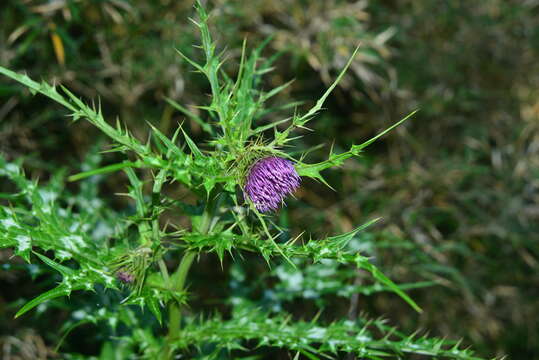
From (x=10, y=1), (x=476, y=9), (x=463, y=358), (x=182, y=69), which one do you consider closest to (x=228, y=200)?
(x=463, y=358)

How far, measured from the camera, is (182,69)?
2965 millimetres

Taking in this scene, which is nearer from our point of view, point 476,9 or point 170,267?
point 170,267

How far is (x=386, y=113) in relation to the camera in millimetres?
3330

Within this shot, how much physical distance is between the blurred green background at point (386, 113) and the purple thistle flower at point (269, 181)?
4.75 feet

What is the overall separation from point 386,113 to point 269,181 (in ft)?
6.89

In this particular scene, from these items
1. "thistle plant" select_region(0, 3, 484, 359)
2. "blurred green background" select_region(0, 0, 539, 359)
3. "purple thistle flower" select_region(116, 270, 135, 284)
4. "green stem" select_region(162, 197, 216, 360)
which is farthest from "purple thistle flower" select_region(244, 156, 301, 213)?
"blurred green background" select_region(0, 0, 539, 359)

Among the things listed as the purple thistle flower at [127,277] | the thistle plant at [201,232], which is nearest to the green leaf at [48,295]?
the thistle plant at [201,232]

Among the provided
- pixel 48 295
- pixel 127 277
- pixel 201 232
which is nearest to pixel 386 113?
pixel 201 232

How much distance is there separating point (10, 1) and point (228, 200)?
5.90 ft

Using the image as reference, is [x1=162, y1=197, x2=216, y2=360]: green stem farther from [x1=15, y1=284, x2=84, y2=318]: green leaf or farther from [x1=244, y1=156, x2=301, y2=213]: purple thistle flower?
[x1=15, y1=284, x2=84, y2=318]: green leaf

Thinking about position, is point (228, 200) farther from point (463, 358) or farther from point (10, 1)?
point (10, 1)

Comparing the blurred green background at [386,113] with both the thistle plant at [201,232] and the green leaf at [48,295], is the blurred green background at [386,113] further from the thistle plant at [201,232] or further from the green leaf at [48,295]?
the green leaf at [48,295]

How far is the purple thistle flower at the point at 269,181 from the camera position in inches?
55.0

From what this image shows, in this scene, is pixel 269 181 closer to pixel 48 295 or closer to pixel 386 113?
pixel 48 295
